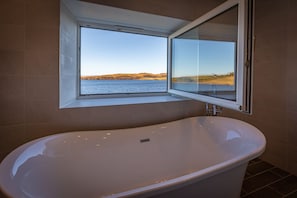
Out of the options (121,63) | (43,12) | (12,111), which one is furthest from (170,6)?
(12,111)

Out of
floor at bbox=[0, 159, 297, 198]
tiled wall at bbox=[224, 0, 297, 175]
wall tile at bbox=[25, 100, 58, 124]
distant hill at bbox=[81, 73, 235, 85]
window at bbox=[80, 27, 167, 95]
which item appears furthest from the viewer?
window at bbox=[80, 27, 167, 95]

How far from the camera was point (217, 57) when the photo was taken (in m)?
1.80

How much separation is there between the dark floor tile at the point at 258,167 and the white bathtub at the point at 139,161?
2.37 ft

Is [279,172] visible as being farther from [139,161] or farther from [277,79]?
[139,161]

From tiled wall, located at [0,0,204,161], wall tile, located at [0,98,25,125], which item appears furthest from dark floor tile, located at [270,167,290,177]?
wall tile, located at [0,98,25,125]

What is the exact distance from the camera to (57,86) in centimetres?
145

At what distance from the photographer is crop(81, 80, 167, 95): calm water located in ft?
6.86

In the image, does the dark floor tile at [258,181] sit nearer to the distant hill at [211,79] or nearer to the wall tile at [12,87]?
the distant hill at [211,79]

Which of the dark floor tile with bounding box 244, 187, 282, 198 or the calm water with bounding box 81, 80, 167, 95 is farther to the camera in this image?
the calm water with bounding box 81, 80, 167, 95

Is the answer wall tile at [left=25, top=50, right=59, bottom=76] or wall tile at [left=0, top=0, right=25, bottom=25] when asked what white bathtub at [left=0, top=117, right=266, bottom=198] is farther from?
wall tile at [left=0, top=0, right=25, bottom=25]

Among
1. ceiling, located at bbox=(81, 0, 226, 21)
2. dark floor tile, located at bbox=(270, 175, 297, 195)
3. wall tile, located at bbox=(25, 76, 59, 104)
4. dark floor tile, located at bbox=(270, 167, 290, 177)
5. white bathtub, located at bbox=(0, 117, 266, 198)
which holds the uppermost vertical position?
ceiling, located at bbox=(81, 0, 226, 21)

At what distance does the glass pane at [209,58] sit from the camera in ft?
4.54

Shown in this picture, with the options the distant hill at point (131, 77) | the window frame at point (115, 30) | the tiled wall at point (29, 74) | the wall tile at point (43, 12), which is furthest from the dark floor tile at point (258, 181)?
the wall tile at point (43, 12)

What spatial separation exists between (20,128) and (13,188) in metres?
0.84
